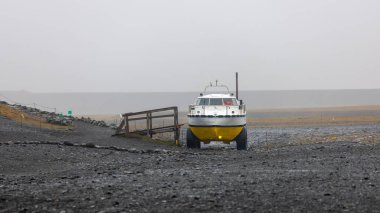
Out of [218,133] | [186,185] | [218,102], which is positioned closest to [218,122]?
[218,133]

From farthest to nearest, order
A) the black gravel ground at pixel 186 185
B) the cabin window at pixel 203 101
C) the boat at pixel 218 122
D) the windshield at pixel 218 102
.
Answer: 1. the cabin window at pixel 203 101
2. the windshield at pixel 218 102
3. the boat at pixel 218 122
4. the black gravel ground at pixel 186 185

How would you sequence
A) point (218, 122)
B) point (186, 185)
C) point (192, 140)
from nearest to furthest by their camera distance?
1. point (186, 185)
2. point (218, 122)
3. point (192, 140)

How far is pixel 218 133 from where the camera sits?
2755 cm

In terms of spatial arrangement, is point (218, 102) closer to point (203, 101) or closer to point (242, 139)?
point (203, 101)

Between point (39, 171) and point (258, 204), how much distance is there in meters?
8.87

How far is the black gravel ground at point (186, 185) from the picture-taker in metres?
9.34

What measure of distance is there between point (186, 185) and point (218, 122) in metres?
15.8

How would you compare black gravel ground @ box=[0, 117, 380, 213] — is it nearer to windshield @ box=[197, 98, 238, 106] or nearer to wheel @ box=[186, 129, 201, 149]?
wheel @ box=[186, 129, 201, 149]

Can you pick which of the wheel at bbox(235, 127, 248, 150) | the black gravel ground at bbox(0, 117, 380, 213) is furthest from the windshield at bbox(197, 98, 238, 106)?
the black gravel ground at bbox(0, 117, 380, 213)

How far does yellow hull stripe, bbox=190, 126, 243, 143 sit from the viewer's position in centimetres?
2753

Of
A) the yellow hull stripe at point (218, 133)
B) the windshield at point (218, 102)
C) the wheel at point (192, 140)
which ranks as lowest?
the wheel at point (192, 140)

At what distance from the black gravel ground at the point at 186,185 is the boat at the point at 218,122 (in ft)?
26.3

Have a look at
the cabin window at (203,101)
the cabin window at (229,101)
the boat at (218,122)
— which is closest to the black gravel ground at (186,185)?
the boat at (218,122)

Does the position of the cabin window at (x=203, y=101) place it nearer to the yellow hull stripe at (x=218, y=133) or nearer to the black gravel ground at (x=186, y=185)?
the yellow hull stripe at (x=218, y=133)
